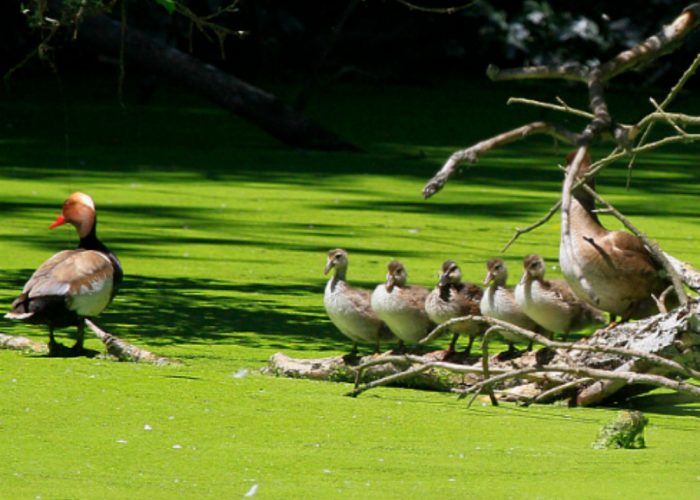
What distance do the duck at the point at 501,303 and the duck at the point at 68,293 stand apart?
1392 millimetres

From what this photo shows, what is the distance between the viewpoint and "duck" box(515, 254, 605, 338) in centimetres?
644

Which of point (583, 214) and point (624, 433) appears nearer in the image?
point (624, 433)

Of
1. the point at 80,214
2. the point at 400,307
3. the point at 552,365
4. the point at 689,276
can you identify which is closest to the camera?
the point at 552,365

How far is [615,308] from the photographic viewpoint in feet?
21.6

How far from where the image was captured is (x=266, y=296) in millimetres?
8383

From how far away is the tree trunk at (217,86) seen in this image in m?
15.5

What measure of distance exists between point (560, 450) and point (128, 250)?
492 cm

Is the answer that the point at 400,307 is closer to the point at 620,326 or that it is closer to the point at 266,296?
A: the point at 620,326

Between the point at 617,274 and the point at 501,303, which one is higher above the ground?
the point at 617,274

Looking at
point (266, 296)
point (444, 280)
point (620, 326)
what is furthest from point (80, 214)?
point (620, 326)

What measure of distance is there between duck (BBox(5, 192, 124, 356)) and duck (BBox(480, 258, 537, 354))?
139 centimetres

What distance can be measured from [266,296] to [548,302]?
220 cm

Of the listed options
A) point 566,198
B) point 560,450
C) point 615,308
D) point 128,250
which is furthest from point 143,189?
point 566,198

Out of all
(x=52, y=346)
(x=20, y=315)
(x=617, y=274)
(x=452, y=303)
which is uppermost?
(x=617, y=274)
